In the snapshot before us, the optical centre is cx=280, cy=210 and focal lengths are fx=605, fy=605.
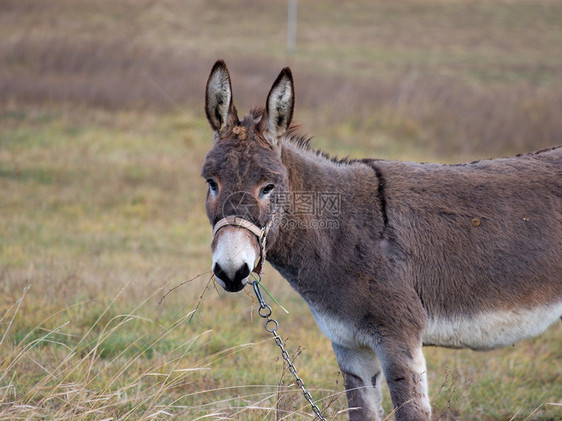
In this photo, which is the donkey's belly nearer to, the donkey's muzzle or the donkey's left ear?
the donkey's muzzle

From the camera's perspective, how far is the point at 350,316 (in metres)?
3.22

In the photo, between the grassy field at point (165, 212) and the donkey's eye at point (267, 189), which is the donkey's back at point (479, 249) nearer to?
the grassy field at point (165, 212)

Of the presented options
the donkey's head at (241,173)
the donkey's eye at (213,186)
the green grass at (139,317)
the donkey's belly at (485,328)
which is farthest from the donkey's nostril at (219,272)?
the donkey's belly at (485,328)

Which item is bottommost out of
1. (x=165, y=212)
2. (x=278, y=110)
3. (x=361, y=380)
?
(x=165, y=212)

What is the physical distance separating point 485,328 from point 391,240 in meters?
0.73

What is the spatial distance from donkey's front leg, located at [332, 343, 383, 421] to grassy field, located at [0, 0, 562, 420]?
244 millimetres

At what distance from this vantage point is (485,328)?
11.2 ft

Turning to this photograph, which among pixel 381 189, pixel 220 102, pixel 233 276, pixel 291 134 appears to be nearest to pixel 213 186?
pixel 220 102

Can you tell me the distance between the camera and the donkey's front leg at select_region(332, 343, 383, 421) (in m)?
3.47

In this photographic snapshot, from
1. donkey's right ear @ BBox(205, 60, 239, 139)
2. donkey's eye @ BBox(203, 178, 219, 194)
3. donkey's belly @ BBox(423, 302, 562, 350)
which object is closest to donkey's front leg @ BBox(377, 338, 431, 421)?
donkey's belly @ BBox(423, 302, 562, 350)

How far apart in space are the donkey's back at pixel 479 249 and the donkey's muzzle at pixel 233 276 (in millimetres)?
1020

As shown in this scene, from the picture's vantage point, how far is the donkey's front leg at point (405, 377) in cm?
312

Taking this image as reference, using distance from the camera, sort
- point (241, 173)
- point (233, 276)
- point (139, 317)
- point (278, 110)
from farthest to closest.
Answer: point (139, 317) → point (278, 110) → point (241, 173) → point (233, 276)

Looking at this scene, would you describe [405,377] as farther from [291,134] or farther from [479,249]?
[291,134]
